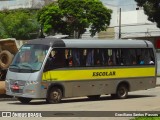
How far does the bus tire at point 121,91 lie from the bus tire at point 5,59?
5.67 metres

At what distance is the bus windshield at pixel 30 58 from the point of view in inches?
798

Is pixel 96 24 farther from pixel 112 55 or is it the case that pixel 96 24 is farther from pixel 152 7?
pixel 112 55

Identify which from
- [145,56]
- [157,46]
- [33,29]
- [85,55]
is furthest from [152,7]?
[33,29]

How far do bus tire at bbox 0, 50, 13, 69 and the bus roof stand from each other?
4179 mm

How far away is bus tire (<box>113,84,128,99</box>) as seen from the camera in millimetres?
23594

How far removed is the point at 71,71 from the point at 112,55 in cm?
279

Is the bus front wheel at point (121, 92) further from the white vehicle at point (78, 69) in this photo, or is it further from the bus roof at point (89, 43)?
the bus roof at point (89, 43)

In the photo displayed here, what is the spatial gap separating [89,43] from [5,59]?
205 inches

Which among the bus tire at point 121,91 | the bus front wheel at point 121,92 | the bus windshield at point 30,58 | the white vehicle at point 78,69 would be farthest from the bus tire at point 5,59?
the bus tire at point 121,91

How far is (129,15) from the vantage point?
76375 millimetres

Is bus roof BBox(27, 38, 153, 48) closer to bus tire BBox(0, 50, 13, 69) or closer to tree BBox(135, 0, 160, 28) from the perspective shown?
bus tire BBox(0, 50, 13, 69)

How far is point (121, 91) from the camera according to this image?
23.8m

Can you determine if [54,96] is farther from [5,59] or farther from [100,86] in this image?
[5,59]

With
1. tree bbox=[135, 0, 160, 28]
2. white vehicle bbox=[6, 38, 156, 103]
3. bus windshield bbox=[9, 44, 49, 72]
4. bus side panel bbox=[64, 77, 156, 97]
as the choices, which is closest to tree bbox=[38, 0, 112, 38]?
tree bbox=[135, 0, 160, 28]
